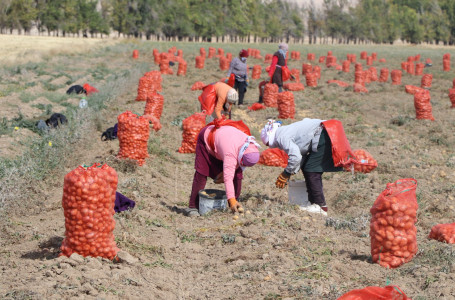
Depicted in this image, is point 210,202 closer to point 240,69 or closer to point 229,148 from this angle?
point 229,148

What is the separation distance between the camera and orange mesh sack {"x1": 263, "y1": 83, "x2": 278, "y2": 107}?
15750 mm

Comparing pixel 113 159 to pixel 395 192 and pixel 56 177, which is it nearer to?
pixel 56 177

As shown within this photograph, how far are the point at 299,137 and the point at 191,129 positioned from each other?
3904 mm

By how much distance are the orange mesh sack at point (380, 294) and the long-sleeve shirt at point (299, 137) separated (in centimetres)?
308

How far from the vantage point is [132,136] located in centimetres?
886

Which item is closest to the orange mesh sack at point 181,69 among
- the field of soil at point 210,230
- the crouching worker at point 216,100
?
the field of soil at point 210,230

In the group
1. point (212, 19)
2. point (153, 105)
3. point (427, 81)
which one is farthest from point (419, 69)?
point (212, 19)

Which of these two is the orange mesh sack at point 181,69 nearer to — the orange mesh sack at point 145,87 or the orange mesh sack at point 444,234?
the orange mesh sack at point 145,87

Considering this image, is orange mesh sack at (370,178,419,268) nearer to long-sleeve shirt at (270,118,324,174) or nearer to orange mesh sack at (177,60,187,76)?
long-sleeve shirt at (270,118,324,174)

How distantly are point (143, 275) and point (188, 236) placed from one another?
1.44 metres

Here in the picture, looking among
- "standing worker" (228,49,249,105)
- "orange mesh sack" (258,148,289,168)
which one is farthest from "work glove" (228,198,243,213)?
"standing worker" (228,49,249,105)

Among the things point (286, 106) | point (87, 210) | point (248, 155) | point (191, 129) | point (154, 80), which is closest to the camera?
point (87, 210)

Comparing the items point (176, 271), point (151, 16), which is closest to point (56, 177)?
point (176, 271)

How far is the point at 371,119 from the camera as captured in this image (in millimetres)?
15273
